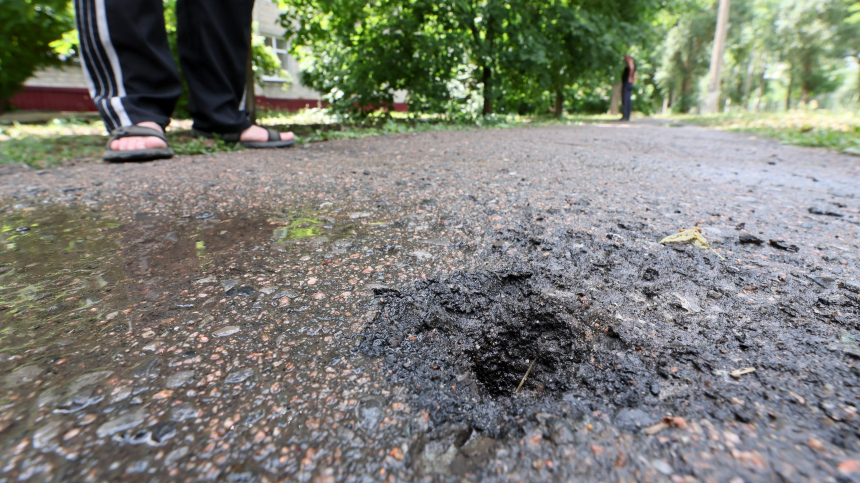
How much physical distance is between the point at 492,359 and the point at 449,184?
1.54 metres

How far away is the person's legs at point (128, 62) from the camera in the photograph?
2580mm

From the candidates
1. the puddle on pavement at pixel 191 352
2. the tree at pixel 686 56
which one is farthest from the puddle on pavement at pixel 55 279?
the tree at pixel 686 56

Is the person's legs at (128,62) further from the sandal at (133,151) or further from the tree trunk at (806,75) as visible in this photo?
the tree trunk at (806,75)

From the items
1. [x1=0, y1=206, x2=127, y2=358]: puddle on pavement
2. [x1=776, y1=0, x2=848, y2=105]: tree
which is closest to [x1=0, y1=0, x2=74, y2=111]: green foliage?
[x1=0, y1=206, x2=127, y2=358]: puddle on pavement

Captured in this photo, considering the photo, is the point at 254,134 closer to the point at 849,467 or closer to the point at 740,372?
the point at 740,372

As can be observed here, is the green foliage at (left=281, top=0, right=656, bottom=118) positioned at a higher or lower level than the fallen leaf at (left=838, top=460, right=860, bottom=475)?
higher

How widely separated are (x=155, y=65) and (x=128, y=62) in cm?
15

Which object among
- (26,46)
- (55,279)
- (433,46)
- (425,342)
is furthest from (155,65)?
(26,46)

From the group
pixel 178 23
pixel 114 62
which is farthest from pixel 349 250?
pixel 178 23

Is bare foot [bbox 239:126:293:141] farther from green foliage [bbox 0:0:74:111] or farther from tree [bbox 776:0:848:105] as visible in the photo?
tree [bbox 776:0:848:105]

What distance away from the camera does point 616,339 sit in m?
0.96

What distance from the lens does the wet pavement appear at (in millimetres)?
661

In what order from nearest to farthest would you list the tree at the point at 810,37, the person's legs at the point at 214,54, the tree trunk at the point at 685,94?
the person's legs at the point at 214,54
the tree at the point at 810,37
the tree trunk at the point at 685,94

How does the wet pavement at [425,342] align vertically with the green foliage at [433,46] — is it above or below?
below
